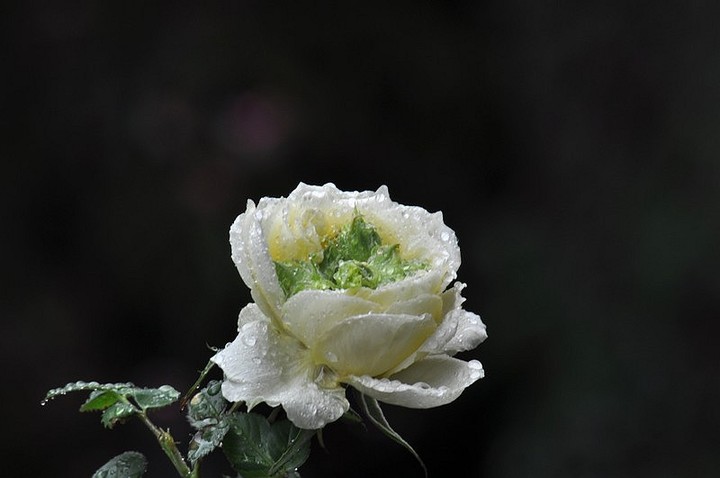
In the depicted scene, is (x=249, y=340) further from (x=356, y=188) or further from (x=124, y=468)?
(x=356, y=188)

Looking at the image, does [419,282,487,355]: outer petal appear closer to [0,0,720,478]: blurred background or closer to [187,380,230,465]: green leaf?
[187,380,230,465]: green leaf

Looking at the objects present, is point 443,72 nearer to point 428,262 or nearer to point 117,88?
point 117,88

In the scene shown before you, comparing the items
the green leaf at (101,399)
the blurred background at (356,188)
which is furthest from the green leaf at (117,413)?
the blurred background at (356,188)

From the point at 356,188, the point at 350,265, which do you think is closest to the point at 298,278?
the point at 350,265

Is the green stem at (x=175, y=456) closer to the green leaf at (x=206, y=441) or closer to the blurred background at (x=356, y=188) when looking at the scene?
the green leaf at (x=206, y=441)

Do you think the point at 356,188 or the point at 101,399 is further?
the point at 356,188

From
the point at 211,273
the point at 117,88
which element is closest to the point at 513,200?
the point at 211,273
